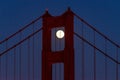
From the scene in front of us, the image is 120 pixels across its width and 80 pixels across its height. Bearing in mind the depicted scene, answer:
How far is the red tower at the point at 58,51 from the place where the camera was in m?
9.02

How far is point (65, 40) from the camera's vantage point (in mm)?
9227

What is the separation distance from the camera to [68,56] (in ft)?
29.6

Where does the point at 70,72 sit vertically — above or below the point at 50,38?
below

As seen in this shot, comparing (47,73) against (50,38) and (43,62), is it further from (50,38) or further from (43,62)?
(50,38)

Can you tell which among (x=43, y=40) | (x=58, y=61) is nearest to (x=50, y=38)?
(x=43, y=40)

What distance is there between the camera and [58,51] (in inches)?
368

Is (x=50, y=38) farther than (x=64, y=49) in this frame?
Yes

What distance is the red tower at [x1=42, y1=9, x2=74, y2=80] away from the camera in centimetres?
902

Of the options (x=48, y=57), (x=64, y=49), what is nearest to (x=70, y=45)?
(x=64, y=49)

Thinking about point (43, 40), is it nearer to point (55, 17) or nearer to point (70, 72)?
point (55, 17)

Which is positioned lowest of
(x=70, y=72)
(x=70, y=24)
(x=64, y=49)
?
(x=70, y=72)

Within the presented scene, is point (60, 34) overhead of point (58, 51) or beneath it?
overhead

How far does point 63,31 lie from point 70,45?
43 cm

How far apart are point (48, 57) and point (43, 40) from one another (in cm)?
52
